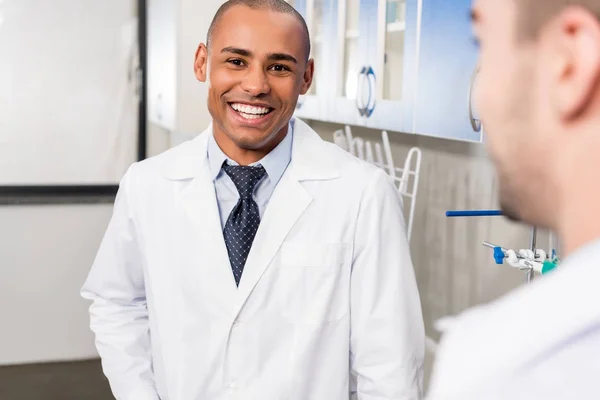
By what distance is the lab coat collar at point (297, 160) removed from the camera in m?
1.47

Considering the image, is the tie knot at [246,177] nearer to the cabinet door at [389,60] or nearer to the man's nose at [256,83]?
the man's nose at [256,83]

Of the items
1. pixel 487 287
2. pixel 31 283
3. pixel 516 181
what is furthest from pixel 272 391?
pixel 31 283

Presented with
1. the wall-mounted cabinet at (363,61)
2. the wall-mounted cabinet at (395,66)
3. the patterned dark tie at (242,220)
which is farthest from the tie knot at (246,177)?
the wall-mounted cabinet at (363,61)

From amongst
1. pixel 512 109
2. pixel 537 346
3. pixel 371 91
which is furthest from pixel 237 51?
pixel 371 91

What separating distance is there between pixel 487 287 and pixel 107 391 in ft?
6.35

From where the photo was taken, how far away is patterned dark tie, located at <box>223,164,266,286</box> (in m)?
1.44

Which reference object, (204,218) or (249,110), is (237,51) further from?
(204,218)

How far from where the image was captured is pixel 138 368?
1.51m

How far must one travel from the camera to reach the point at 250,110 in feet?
4.66

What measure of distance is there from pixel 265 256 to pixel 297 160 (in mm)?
212

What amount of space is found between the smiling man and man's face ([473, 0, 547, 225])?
883 millimetres

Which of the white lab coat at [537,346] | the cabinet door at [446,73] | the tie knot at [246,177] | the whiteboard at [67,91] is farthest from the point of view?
the whiteboard at [67,91]

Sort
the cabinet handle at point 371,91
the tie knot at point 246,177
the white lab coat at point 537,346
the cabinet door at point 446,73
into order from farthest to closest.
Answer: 1. the cabinet handle at point 371,91
2. the cabinet door at point 446,73
3. the tie knot at point 246,177
4. the white lab coat at point 537,346

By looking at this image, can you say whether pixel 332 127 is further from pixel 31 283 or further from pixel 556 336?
pixel 556 336
